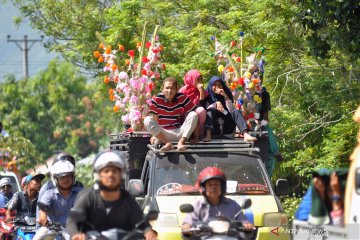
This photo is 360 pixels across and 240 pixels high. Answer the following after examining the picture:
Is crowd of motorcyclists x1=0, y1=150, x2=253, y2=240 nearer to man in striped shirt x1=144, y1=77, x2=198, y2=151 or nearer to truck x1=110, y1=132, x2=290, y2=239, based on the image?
truck x1=110, y1=132, x2=290, y2=239

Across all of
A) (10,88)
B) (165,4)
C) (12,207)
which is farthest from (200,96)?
(10,88)

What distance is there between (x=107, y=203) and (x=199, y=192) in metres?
4.31

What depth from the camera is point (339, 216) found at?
10516mm

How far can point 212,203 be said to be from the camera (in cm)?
1225

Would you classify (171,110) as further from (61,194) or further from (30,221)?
(61,194)

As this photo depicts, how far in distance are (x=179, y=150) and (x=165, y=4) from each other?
13523 millimetres

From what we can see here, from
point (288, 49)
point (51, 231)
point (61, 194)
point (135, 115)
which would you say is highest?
point (288, 49)

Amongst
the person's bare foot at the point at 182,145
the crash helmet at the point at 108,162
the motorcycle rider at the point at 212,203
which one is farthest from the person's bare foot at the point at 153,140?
the crash helmet at the point at 108,162

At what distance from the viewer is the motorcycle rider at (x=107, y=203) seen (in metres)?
11.0

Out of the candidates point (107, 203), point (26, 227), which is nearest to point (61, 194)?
point (26, 227)

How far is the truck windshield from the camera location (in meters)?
15.6

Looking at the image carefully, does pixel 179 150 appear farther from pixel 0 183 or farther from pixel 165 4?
pixel 165 4

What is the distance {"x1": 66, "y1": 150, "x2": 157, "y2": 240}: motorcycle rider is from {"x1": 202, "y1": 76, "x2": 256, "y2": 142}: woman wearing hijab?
5.73m

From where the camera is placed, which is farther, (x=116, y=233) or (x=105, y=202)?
(x=105, y=202)
